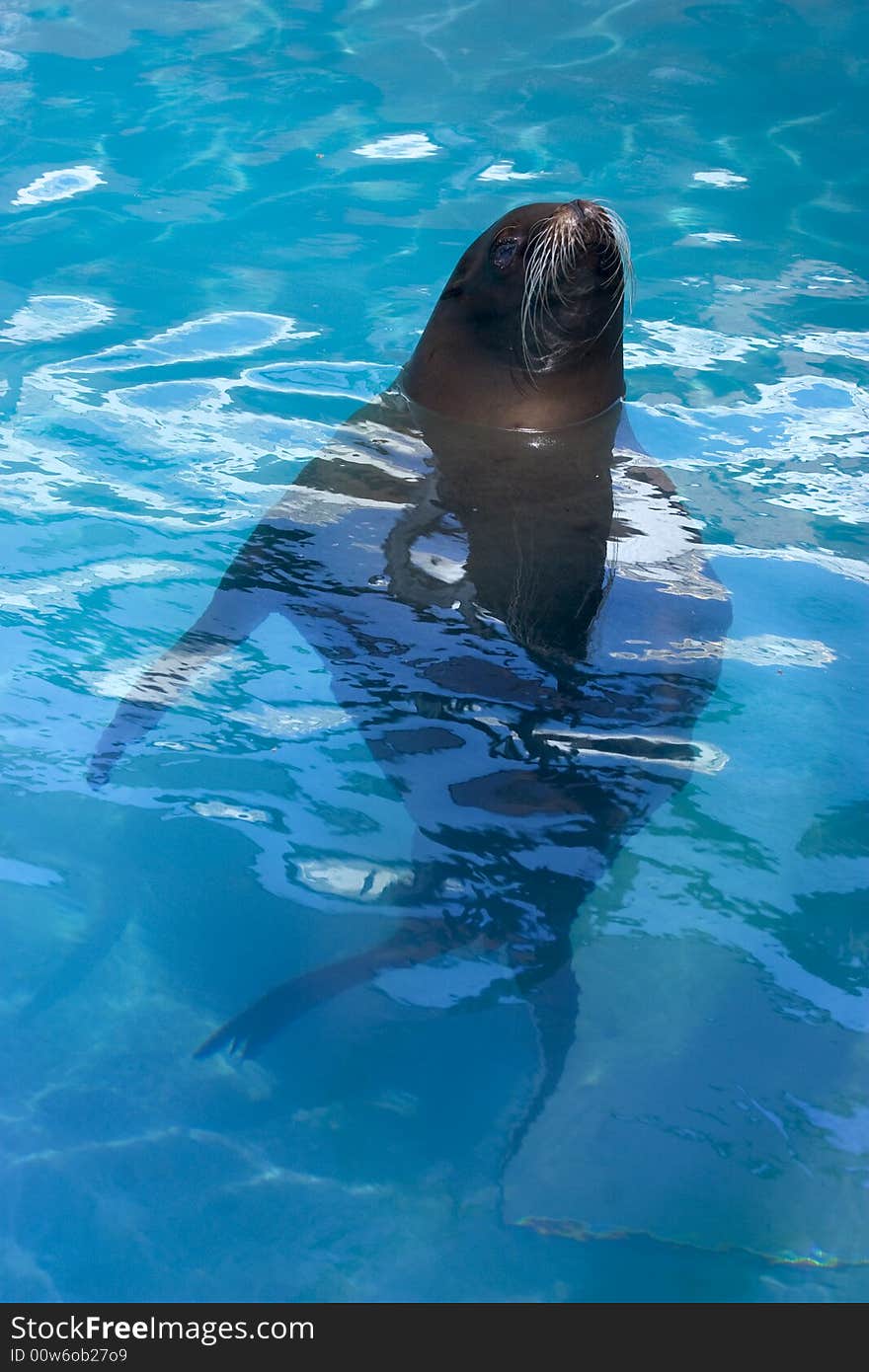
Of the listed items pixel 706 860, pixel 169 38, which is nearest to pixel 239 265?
pixel 169 38

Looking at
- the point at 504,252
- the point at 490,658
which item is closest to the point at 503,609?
the point at 490,658

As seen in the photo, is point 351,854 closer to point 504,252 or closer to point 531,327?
point 531,327

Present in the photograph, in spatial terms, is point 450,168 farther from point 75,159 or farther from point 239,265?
point 75,159

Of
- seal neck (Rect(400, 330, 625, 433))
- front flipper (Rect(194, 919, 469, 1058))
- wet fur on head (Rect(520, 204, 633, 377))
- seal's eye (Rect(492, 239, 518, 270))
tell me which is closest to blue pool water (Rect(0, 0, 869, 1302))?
front flipper (Rect(194, 919, 469, 1058))

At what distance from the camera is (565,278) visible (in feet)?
15.1

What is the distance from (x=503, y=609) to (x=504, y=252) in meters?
1.53

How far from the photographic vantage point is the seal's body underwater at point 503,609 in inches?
130

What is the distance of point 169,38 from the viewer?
9.41 m

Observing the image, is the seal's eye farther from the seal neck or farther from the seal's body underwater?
the seal neck

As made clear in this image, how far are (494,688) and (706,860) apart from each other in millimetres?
717

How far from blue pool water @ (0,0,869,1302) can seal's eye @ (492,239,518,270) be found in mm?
1032

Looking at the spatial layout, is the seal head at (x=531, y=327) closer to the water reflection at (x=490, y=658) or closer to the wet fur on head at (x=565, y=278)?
the wet fur on head at (x=565, y=278)

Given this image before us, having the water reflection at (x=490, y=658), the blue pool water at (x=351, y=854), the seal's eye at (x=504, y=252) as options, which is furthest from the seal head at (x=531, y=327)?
the blue pool water at (x=351, y=854)
